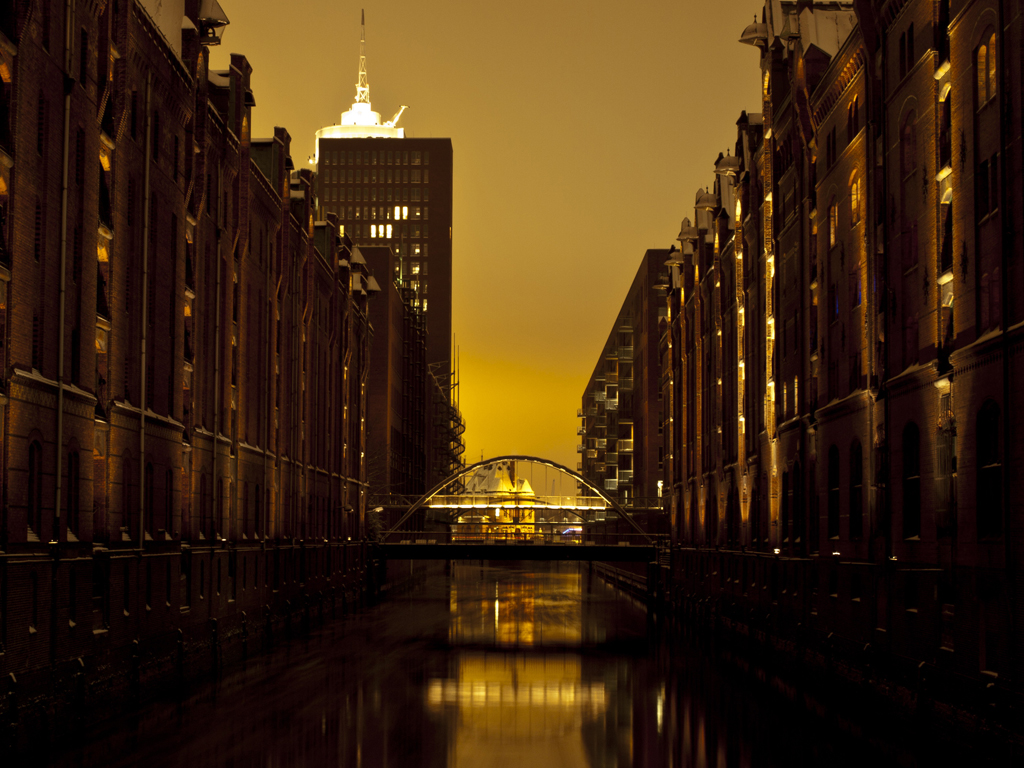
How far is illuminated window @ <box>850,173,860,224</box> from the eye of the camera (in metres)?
34.7

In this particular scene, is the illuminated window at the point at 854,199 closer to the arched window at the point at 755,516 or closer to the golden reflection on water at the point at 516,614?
the arched window at the point at 755,516

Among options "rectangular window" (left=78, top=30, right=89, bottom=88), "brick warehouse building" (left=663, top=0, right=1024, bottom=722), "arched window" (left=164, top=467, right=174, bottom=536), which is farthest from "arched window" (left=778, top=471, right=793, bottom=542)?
"rectangular window" (left=78, top=30, right=89, bottom=88)

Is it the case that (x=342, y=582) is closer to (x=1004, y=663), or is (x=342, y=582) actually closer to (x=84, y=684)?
(x=84, y=684)

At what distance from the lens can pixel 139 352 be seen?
32.8 meters

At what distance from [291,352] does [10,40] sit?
33.6 meters

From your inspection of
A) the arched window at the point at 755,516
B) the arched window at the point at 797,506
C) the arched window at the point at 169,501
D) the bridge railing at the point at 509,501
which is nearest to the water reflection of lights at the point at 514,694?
the arched window at the point at 169,501

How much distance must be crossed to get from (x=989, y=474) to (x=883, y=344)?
844cm

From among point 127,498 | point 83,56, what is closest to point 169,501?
point 127,498

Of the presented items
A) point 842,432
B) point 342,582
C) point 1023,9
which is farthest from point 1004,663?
point 342,582

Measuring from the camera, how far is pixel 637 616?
69.1 meters

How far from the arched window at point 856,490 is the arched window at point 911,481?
Answer: 3.86m

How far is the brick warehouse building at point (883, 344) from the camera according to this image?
76.4 feet

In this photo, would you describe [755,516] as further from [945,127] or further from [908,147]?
[945,127]

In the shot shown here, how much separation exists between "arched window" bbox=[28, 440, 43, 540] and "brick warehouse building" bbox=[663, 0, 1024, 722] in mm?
18650
